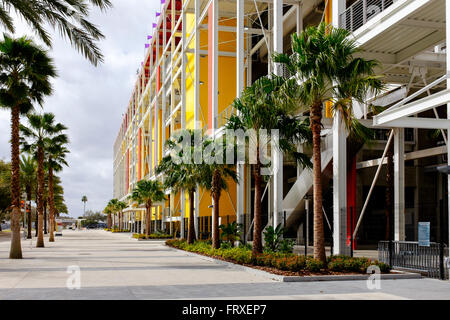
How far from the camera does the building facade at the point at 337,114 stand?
17.6 m

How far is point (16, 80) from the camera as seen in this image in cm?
2353

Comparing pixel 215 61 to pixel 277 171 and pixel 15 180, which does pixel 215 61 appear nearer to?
pixel 277 171

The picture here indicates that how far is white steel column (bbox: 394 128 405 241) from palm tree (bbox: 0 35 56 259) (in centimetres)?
1689

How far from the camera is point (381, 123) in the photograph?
14.0 m

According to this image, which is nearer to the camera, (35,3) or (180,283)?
(180,283)

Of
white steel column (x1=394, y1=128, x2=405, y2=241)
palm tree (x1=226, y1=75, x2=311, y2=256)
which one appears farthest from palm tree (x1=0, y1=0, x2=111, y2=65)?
→ white steel column (x1=394, y1=128, x2=405, y2=241)

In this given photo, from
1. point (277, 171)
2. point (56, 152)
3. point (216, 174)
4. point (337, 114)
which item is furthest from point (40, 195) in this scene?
point (337, 114)

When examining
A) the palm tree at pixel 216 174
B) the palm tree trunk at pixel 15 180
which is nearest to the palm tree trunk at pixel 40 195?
the palm tree trunk at pixel 15 180

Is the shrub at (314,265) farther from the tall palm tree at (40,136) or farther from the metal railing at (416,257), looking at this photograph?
the tall palm tree at (40,136)

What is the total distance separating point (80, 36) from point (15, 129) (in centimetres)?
952

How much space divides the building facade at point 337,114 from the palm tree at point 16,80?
10548mm

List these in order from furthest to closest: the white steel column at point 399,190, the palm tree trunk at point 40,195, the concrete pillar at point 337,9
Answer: the palm tree trunk at point 40,195
the white steel column at point 399,190
the concrete pillar at point 337,9
